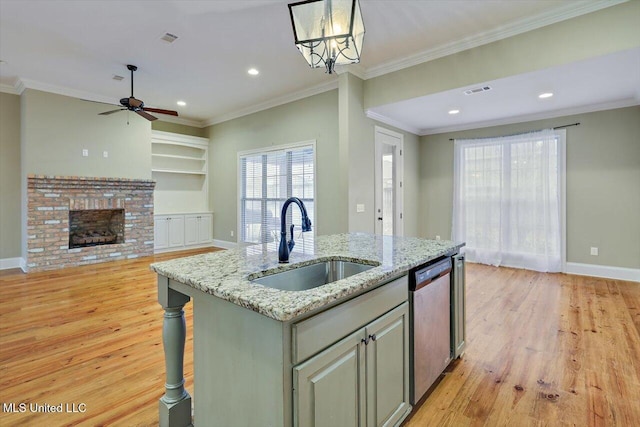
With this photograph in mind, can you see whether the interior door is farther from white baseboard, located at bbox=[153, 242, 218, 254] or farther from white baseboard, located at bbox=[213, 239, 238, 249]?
white baseboard, located at bbox=[153, 242, 218, 254]

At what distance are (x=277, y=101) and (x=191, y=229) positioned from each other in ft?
11.6

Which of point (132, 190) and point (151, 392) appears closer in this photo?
point (151, 392)

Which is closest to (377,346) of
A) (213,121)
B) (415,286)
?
(415,286)

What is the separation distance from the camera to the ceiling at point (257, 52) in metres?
3.02

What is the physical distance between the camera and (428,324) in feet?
6.17

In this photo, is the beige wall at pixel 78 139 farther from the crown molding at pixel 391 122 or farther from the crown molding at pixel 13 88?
the crown molding at pixel 391 122

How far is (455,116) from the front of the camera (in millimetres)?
5117

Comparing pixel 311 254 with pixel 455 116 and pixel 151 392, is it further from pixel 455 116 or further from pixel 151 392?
pixel 455 116

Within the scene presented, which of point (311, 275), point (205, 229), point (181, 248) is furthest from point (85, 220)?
point (311, 275)

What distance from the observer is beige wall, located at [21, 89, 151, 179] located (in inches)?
197

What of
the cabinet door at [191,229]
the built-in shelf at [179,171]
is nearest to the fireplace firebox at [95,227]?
the built-in shelf at [179,171]

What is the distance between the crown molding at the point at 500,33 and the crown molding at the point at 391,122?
0.56 meters

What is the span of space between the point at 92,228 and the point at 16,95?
2.53 m

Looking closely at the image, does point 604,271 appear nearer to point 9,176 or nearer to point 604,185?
point 604,185
